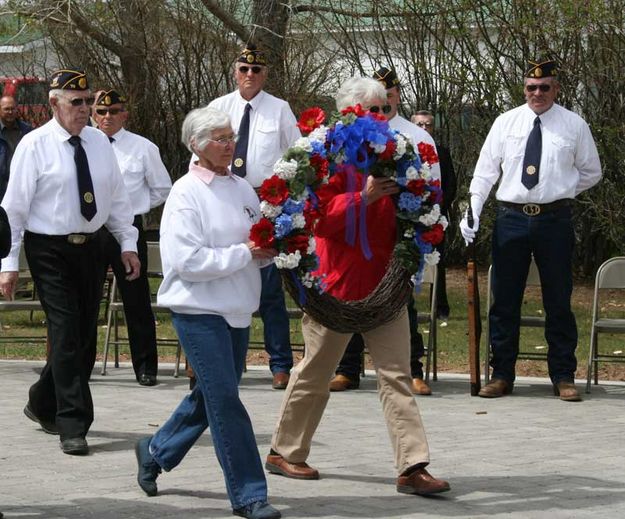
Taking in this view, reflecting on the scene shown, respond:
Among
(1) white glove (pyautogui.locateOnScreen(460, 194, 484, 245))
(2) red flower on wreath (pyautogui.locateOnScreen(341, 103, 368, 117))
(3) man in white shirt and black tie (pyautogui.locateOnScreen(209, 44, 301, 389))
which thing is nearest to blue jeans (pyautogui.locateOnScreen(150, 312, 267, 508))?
(2) red flower on wreath (pyautogui.locateOnScreen(341, 103, 368, 117))

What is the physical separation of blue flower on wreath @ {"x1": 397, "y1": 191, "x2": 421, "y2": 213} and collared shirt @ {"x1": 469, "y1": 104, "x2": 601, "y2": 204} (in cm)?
326

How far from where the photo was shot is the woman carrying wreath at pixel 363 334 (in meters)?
7.42

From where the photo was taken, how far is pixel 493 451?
8656mm

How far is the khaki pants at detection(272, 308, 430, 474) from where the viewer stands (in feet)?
24.3

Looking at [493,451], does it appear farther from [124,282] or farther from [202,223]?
[124,282]

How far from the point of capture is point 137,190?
37.8ft

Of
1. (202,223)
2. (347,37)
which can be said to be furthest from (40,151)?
(347,37)

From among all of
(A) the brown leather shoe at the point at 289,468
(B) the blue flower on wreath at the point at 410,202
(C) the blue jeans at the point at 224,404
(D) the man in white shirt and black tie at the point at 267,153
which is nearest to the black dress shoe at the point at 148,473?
(C) the blue jeans at the point at 224,404

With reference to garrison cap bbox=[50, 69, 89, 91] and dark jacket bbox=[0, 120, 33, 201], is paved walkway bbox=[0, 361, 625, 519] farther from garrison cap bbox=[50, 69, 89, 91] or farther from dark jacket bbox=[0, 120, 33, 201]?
garrison cap bbox=[50, 69, 89, 91]

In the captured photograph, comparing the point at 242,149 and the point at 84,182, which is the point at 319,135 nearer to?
the point at 84,182

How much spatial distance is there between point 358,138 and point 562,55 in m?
10.7

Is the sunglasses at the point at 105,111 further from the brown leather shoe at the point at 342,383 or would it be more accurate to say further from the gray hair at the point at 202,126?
the gray hair at the point at 202,126

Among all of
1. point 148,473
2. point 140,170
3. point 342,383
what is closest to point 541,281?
point 342,383

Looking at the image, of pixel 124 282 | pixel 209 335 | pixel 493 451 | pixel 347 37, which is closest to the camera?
pixel 209 335
